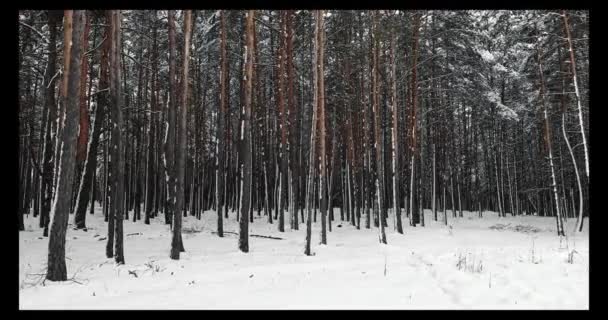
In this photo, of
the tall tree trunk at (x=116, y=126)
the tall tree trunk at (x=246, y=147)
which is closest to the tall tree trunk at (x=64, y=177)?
the tall tree trunk at (x=116, y=126)

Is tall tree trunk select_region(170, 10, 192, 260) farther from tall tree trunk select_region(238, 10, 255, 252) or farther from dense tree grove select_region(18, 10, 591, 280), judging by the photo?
tall tree trunk select_region(238, 10, 255, 252)

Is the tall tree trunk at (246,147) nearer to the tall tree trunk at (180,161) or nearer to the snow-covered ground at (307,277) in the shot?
the snow-covered ground at (307,277)

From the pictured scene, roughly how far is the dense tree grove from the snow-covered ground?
85cm

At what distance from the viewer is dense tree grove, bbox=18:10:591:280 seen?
35.1 ft

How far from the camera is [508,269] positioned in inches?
317

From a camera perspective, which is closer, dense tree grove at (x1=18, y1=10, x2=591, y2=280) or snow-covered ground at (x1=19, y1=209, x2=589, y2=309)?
snow-covered ground at (x1=19, y1=209, x2=589, y2=309)

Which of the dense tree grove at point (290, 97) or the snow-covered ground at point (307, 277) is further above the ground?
the dense tree grove at point (290, 97)

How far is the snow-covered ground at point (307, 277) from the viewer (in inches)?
218

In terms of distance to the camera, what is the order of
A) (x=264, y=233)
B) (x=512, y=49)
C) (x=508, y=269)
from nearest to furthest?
(x=508, y=269) < (x=264, y=233) < (x=512, y=49)

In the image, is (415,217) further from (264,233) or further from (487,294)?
(487,294)

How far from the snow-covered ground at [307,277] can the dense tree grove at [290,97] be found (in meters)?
0.85

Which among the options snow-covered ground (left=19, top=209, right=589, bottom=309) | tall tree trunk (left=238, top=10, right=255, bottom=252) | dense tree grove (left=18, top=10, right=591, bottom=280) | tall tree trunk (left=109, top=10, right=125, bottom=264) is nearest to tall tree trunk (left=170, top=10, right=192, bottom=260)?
dense tree grove (left=18, top=10, right=591, bottom=280)
